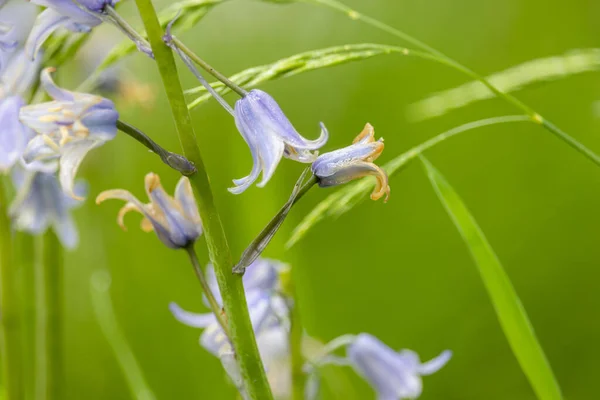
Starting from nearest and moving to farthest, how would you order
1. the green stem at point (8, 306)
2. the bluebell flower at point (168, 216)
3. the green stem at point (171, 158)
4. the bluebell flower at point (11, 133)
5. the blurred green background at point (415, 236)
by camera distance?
1. the green stem at point (171, 158)
2. the bluebell flower at point (168, 216)
3. the bluebell flower at point (11, 133)
4. the green stem at point (8, 306)
5. the blurred green background at point (415, 236)


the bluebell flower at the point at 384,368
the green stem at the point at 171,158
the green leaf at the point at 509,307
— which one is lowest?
the bluebell flower at the point at 384,368

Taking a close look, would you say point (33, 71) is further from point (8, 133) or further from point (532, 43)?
point (532, 43)

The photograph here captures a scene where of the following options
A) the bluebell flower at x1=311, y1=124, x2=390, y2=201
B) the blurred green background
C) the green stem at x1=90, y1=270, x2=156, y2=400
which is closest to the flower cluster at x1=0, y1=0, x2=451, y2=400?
the bluebell flower at x1=311, y1=124, x2=390, y2=201

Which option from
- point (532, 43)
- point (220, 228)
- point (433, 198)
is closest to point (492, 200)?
point (433, 198)

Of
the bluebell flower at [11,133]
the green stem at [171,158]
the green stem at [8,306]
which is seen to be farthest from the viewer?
the green stem at [8,306]

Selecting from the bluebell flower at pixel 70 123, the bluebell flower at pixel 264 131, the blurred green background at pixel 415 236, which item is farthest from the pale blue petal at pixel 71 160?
the blurred green background at pixel 415 236

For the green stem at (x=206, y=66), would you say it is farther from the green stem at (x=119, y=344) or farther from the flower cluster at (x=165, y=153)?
the green stem at (x=119, y=344)

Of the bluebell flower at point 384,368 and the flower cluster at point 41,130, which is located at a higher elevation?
the flower cluster at point 41,130
